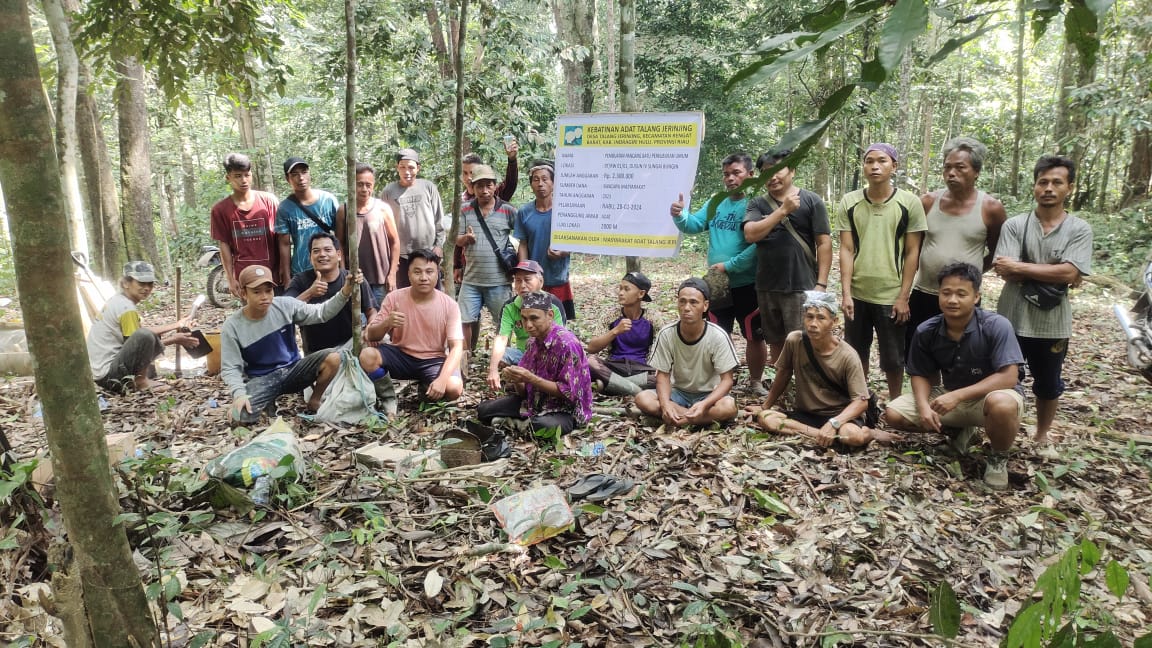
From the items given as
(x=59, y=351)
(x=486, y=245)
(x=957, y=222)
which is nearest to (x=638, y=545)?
(x=59, y=351)

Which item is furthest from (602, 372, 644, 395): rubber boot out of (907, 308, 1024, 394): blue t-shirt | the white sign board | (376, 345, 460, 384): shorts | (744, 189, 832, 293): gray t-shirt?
(907, 308, 1024, 394): blue t-shirt

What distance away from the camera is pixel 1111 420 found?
493 cm

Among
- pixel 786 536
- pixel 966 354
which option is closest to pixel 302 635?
pixel 786 536

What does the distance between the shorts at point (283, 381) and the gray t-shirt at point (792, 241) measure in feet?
11.4

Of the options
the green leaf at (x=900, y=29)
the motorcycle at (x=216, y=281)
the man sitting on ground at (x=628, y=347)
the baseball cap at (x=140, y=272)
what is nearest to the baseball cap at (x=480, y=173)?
the man sitting on ground at (x=628, y=347)

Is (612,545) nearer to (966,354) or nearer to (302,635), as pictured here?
(302,635)

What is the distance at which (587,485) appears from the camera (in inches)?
146

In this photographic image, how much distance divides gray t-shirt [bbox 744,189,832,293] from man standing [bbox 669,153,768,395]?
182mm

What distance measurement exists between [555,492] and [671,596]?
0.83 m

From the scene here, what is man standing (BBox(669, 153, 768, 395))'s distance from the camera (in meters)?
5.17

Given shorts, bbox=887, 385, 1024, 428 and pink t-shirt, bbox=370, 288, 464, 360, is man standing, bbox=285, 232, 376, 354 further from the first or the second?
shorts, bbox=887, 385, 1024, 428

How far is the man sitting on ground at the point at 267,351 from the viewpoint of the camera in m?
4.91

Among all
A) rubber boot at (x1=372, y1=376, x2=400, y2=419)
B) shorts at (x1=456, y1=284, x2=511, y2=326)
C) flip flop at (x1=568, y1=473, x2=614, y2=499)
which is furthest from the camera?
shorts at (x1=456, y1=284, x2=511, y2=326)

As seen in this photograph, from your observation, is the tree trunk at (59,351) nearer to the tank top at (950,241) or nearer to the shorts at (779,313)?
the shorts at (779,313)
